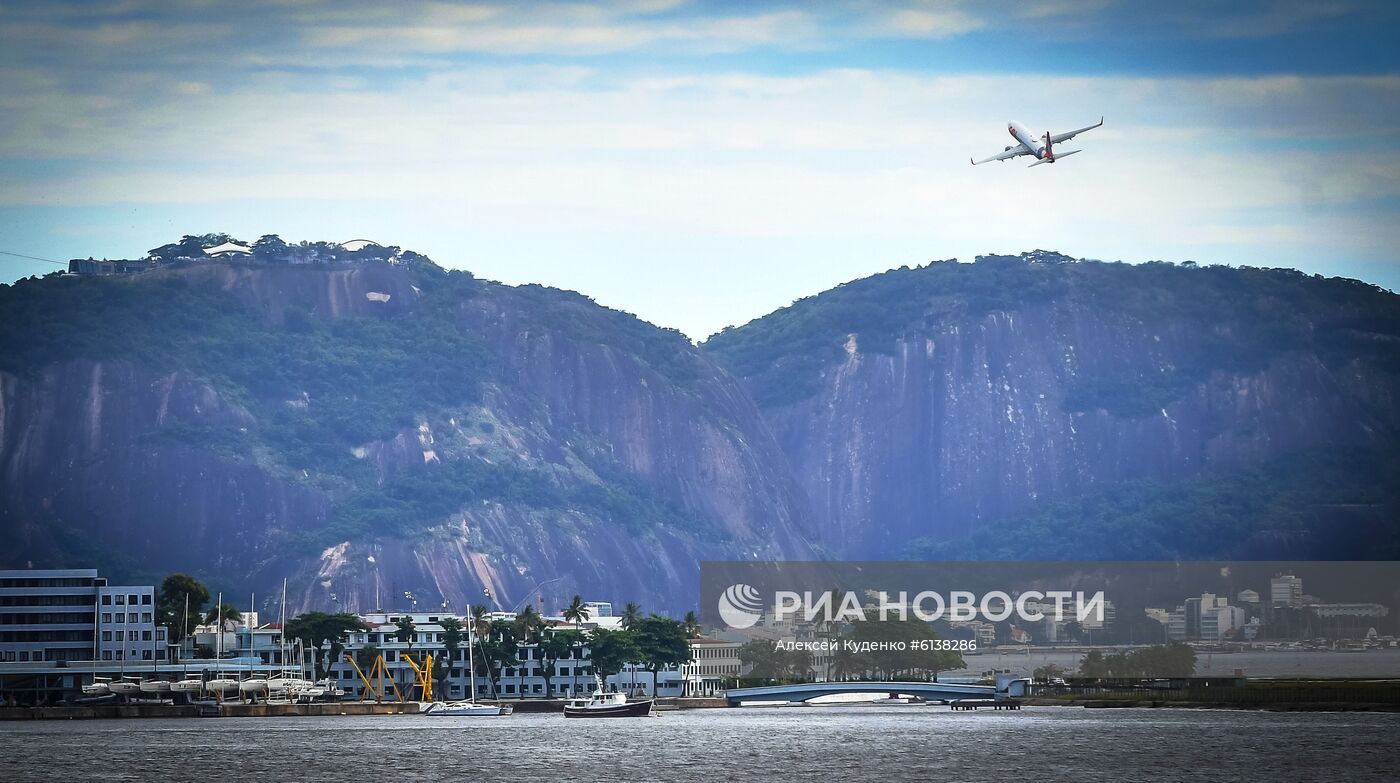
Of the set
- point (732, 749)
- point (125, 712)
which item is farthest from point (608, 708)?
point (732, 749)

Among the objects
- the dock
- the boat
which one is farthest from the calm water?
the dock

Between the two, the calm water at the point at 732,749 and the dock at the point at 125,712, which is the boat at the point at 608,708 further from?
the dock at the point at 125,712

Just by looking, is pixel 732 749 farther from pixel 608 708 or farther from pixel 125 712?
pixel 125 712

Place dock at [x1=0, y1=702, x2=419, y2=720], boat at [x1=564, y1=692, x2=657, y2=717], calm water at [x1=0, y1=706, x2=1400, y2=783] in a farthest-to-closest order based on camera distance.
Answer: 1. boat at [x1=564, y1=692, x2=657, y2=717]
2. dock at [x1=0, y1=702, x2=419, y2=720]
3. calm water at [x1=0, y1=706, x2=1400, y2=783]

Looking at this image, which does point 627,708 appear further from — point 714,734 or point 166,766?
point 166,766

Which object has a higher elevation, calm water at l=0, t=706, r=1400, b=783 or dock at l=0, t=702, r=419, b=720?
dock at l=0, t=702, r=419, b=720

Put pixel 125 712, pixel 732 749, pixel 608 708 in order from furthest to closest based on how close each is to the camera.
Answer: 1. pixel 125 712
2. pixel 608 708
3. pixel 732 749

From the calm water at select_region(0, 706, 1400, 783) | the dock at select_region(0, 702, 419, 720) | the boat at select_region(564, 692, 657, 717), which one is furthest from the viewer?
the boat at select_region(564, 692, 657, 717)

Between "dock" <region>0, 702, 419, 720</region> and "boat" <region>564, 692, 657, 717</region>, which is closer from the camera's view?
"dock" <region>0, 702, 419, 720</region>

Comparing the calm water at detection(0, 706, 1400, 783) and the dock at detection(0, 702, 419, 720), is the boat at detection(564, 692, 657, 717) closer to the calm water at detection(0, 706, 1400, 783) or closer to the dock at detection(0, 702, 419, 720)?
the calm water at detection(0, 706, 1400, 783)
